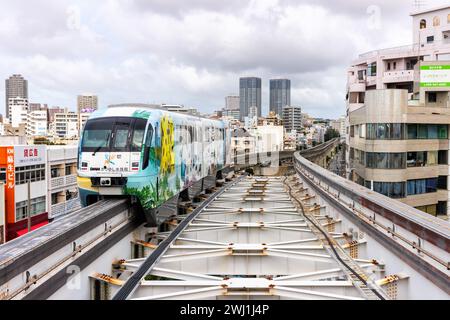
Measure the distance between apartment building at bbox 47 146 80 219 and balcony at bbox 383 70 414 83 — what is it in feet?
87.6

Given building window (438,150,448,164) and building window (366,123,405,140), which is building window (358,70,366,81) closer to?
building window (438,150,448,164)

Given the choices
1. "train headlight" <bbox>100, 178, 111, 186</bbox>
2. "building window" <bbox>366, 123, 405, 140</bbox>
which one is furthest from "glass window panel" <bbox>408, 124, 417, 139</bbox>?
"train headlight" <bbox>100, 178, 111, 186</bbox>

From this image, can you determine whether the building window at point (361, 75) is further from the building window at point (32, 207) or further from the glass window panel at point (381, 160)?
the building window at point (32, 207)

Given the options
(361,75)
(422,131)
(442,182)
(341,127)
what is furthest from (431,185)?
(341,127)

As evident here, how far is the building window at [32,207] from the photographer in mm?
28417

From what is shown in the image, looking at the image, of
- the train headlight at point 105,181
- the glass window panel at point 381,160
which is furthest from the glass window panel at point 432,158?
the train headlight at point 105,181

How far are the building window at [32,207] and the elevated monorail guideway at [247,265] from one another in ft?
66.0

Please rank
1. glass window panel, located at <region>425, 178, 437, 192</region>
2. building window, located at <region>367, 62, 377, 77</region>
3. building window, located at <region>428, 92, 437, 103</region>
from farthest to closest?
1. building window, located at <region>367, 62, 377, 77</region>
2. building window, located at <region>428, 92, 437, 103</region>
3. glass window panel, located at <region>425, 178, 437, 192</region>

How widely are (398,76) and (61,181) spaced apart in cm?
2859

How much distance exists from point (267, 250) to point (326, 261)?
→ 3.29 ft

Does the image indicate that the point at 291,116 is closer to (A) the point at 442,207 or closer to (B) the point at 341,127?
(B) the point at 341,127

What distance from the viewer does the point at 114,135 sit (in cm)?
941

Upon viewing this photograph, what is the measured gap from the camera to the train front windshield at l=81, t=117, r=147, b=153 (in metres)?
9.34
